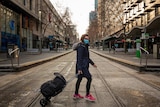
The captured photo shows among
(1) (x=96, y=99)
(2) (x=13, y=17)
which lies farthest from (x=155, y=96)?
(2) (x=13, y=17)

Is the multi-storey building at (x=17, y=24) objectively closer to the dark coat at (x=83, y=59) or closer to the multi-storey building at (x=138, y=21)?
the multi-storey building at (x=138, y=21)

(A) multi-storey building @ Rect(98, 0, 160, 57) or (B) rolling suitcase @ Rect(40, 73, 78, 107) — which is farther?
(A) multi-storey building @ Rect(98, 0, 160, 57)

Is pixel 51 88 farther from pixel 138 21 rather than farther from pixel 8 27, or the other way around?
pixel 138 21

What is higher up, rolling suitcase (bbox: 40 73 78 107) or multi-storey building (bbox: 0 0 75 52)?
multi-storey building (bbox: 0 0 75 52)

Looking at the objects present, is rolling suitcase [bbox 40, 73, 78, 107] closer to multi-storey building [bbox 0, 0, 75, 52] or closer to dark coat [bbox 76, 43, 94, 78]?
dark coat [bbox 76, 43, 94, 78]

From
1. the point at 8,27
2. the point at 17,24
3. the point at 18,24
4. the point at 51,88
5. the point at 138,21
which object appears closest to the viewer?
the point at 51,88

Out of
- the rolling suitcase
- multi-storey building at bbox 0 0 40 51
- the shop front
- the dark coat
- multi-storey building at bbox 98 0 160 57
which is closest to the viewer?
the rolling suitcase

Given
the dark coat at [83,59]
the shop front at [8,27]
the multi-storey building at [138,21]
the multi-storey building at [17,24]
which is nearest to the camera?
the dark coat at [83,59]

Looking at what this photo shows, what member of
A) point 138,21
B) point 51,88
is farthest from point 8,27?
point 51,88

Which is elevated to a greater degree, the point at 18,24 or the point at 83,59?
the point at 18,24

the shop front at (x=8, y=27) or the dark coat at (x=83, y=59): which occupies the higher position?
the shop front at (x=8, y=27)

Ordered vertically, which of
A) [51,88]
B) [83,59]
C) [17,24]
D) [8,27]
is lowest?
[51,88]

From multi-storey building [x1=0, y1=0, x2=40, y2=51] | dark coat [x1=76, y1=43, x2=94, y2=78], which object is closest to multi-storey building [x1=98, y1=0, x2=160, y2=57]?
multi-storey building [x1=0, y1=0, x2=40, y2=51]

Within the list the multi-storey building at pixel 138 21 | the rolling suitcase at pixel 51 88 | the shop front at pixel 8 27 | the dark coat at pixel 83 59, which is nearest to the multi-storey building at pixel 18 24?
the shop front at pixel 8 27
